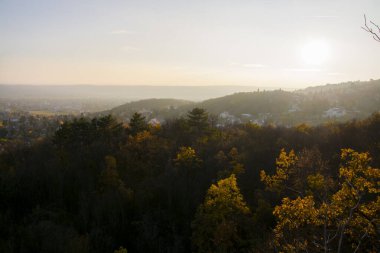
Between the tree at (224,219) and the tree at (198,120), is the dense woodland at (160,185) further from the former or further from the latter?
the tree at (198,120)

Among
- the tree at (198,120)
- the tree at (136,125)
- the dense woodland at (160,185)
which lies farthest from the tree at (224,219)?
the tree at (136,125)

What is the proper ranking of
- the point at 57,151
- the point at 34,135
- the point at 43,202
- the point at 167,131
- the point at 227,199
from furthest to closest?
the point at 34,135
the point at 167,131
the point at 57,151
the point at 43,202
the point at 227,199

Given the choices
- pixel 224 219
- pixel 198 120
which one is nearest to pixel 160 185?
pixel 198 120

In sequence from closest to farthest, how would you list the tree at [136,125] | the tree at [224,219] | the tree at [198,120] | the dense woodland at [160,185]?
the tree at [224,219] → the dense woodland at [160,185] → the tree at [198,120] → the tree at [136,125]

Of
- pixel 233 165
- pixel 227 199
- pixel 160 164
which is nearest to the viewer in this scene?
pixel 227 199

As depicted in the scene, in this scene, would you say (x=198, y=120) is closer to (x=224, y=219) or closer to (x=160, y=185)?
(x=160, y=185)

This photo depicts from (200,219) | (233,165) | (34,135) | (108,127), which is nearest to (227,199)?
(200,219)

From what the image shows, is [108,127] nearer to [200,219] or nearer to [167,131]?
[167,131]

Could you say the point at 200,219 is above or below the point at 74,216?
above

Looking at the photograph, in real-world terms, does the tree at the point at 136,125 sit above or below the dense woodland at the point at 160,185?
above
